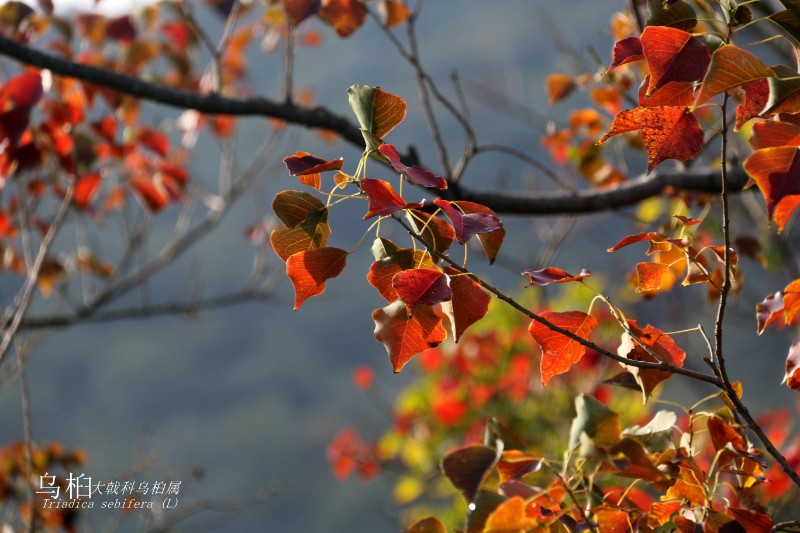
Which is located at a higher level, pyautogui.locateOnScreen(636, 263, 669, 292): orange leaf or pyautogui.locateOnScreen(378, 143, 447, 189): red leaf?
pyautogui.locateOnScreen(378, 143, 447, 189): red leaf

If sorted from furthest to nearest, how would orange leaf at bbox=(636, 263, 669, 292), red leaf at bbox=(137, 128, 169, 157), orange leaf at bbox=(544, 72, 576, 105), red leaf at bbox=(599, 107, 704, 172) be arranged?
1. red leaf at bbox=(137, 128, 169, 157)
2. orange leaf at bbox=(544, 72, 576, 105)
3. orange leaf at bbox=(636, 263, 669, 292)
4. red leaf at bbox=(599, 107, 704, 172)

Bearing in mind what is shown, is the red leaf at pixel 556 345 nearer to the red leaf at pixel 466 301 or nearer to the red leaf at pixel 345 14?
the red leaf at pixel 466 301

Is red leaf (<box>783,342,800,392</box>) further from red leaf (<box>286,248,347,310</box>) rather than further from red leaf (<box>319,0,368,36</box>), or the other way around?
red leaf (<box>319,0,368,36</box>)

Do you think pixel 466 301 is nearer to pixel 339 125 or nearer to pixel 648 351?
pixel 648 351

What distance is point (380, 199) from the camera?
53cm

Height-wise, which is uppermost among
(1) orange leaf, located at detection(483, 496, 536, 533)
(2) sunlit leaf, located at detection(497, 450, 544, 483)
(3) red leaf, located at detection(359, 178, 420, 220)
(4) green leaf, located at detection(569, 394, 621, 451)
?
(3) red leaf, located at detection(359, 178, 420, 220)

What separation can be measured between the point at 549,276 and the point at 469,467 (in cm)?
16

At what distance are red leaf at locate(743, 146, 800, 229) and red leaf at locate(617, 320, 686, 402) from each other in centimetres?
17

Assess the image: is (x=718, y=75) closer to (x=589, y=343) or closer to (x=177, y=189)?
(x=589, y=343)

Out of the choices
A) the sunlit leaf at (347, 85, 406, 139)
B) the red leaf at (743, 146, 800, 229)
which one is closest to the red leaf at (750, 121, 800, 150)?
the red leaf at (743, 146, 800, 229)

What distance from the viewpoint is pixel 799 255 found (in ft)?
8.53

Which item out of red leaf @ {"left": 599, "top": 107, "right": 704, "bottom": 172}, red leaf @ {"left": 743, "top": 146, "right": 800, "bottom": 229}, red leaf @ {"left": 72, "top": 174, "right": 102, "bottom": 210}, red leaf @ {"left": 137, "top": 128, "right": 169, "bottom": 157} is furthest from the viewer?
red leaf @ {"left": 137, "top": 128, "right": 169, "bottom": 157}

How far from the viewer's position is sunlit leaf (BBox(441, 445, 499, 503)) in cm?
59

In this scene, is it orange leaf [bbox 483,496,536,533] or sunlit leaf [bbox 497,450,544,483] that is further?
sunlit leaf [bbox 497,450,544,483]
